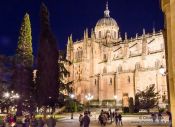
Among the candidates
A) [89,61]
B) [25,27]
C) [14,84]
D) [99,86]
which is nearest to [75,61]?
[89,61]

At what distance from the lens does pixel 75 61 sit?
73938 millimetres

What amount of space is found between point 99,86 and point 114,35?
1790cm

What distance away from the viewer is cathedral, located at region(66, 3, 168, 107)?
202 ft

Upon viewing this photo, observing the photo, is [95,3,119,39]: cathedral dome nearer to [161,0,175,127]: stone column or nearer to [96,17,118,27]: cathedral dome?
[96,17,118,27]: cathedral dome

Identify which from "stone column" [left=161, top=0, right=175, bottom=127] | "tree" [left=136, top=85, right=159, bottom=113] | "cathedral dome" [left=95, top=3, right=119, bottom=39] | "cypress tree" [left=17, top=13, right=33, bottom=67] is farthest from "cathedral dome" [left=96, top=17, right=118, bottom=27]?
"stone column" [left=161, top=0, right=175, bottom=127]

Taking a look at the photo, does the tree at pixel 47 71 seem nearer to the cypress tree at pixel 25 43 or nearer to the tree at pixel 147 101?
the cypress tree at pixel 25 43

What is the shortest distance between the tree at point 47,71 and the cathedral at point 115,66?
2977 centimetres

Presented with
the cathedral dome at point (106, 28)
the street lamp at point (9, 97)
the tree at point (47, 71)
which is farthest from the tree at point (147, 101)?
the cathedral dome at point (106, 28)

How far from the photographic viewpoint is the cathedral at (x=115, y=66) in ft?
202

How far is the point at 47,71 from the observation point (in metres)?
29.0

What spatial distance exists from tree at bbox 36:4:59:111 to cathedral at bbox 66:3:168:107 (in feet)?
97.7

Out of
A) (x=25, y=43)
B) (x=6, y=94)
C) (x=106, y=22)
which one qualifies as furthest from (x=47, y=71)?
(x=106, y=22)

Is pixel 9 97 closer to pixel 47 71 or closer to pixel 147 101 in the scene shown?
pixel 47 71

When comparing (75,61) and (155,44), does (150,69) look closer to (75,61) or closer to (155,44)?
(155,44)
